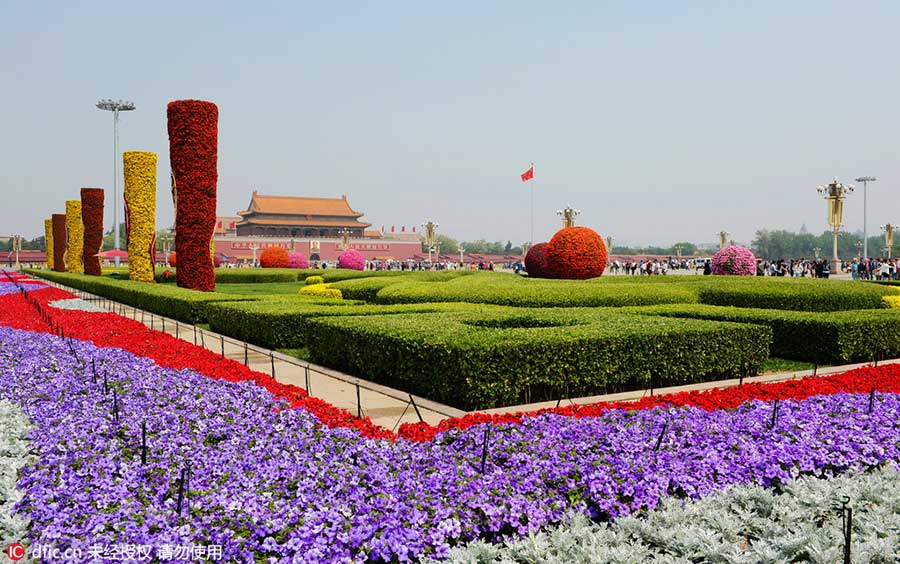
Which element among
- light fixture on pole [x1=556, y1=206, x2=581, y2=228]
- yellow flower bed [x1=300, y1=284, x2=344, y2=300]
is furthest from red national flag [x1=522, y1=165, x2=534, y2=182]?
yellow flower bed [x1=300, y1=284, x2=344, y2=300]

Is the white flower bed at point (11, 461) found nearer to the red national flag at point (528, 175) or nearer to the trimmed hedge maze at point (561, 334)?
the trimmed hedge maze at point (561, 334)

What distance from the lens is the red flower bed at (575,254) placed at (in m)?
19.8

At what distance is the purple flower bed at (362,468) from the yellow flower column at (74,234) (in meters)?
39.4

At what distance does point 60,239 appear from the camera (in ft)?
149

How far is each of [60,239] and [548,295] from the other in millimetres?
42408

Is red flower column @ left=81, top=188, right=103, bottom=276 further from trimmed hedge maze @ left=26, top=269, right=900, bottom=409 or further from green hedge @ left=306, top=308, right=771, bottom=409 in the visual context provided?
green hedge @ left=306, top=308, right=771, bottom=409

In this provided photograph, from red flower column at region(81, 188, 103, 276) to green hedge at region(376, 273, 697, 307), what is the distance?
2580 centimetres

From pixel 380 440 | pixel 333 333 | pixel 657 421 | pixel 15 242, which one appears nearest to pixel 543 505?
pixel 380 440

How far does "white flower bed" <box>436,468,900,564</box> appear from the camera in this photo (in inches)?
126

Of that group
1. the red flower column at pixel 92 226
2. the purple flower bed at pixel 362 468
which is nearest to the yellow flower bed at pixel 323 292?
the purple flower bed at pixel 362 468

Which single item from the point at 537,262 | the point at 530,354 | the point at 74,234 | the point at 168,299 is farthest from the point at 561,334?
the point at 74,234

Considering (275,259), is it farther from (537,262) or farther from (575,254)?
(575,254)

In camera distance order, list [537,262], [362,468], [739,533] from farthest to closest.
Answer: [537,262] → [362,468] → [739,533]

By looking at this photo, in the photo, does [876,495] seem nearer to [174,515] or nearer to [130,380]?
[174,515]
